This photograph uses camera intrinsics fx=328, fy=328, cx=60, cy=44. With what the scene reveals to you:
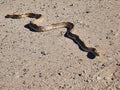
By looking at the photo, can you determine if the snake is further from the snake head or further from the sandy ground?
the sandy ground

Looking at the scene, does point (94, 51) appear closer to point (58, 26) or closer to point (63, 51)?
point (63, 51)

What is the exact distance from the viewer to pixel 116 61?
705 cm

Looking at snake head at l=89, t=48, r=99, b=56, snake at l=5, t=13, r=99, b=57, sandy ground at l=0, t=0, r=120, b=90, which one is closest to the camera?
sandy ground at l=0, t=0, r=120, b=90

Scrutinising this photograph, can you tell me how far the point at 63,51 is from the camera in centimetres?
779

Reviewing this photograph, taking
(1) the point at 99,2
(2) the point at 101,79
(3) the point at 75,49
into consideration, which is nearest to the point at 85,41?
(3) the point at 75,49

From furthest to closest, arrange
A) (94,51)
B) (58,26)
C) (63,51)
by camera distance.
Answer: (58,26) → (63,51) → (94,51)

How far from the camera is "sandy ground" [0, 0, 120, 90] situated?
6555 millimetres

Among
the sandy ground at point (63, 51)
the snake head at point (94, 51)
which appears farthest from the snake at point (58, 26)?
the sandy ground at point (63, 51)

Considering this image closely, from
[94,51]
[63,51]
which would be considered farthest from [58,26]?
[94,51]

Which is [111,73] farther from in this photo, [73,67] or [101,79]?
[73,67]

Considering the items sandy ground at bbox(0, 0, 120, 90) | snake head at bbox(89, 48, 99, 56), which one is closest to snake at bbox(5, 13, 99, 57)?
snake head at bbox(89, 48, 99, 56)

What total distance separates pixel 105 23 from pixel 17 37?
7.95ft

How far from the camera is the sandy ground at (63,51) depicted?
6.55 metres

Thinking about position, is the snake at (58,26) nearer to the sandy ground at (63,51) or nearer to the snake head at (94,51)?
the snake head at (94,51)
